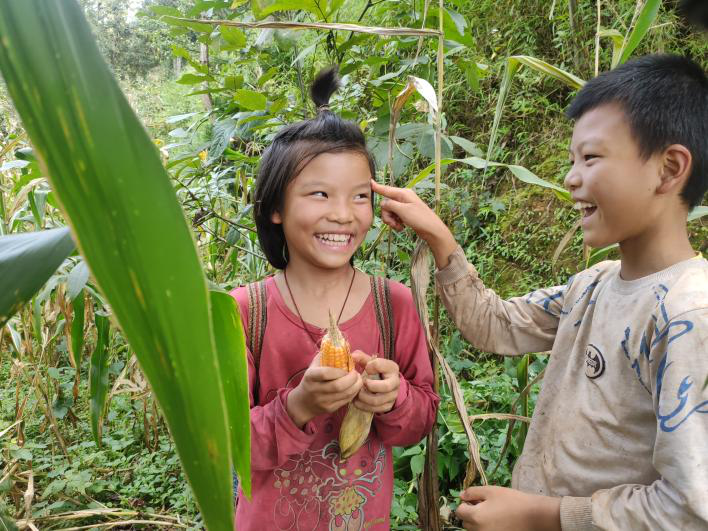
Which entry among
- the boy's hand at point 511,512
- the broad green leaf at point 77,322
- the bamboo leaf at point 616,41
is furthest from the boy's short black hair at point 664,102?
the broad green leaf at point 77,322

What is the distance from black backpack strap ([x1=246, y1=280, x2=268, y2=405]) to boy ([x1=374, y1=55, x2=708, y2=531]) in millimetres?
361

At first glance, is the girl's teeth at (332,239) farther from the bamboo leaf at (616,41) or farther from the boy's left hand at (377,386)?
the bamboo leaf at (616,41)

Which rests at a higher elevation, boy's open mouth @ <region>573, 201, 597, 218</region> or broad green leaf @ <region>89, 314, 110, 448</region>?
boy's open mouth @ <region>573, 201, 597, 218</region>

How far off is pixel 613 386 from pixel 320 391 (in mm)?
377

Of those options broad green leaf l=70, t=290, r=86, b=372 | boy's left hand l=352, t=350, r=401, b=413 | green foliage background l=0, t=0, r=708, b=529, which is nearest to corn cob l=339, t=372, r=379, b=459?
boy's left hand l=352, t=350, r=401, b=413

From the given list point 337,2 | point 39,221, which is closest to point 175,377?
point 337,2

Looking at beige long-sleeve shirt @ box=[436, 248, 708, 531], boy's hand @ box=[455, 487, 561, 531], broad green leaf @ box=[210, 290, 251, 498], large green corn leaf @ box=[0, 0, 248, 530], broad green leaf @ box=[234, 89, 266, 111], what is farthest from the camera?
broad green leaf @ box=[234, 89, 266, 111]

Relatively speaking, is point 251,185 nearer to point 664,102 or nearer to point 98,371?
point 98,371

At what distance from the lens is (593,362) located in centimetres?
66

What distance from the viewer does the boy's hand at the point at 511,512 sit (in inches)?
24.2

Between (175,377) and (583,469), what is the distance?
0.65m

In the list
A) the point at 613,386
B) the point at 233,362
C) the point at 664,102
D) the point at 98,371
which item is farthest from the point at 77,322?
the point at 664,102

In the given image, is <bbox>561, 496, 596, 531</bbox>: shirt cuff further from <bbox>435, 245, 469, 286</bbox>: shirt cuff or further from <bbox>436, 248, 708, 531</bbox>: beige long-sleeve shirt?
<bbox>435, 245, 469, 286</bbox>: shirt cuff

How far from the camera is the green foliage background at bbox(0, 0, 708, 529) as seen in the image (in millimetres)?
1010
